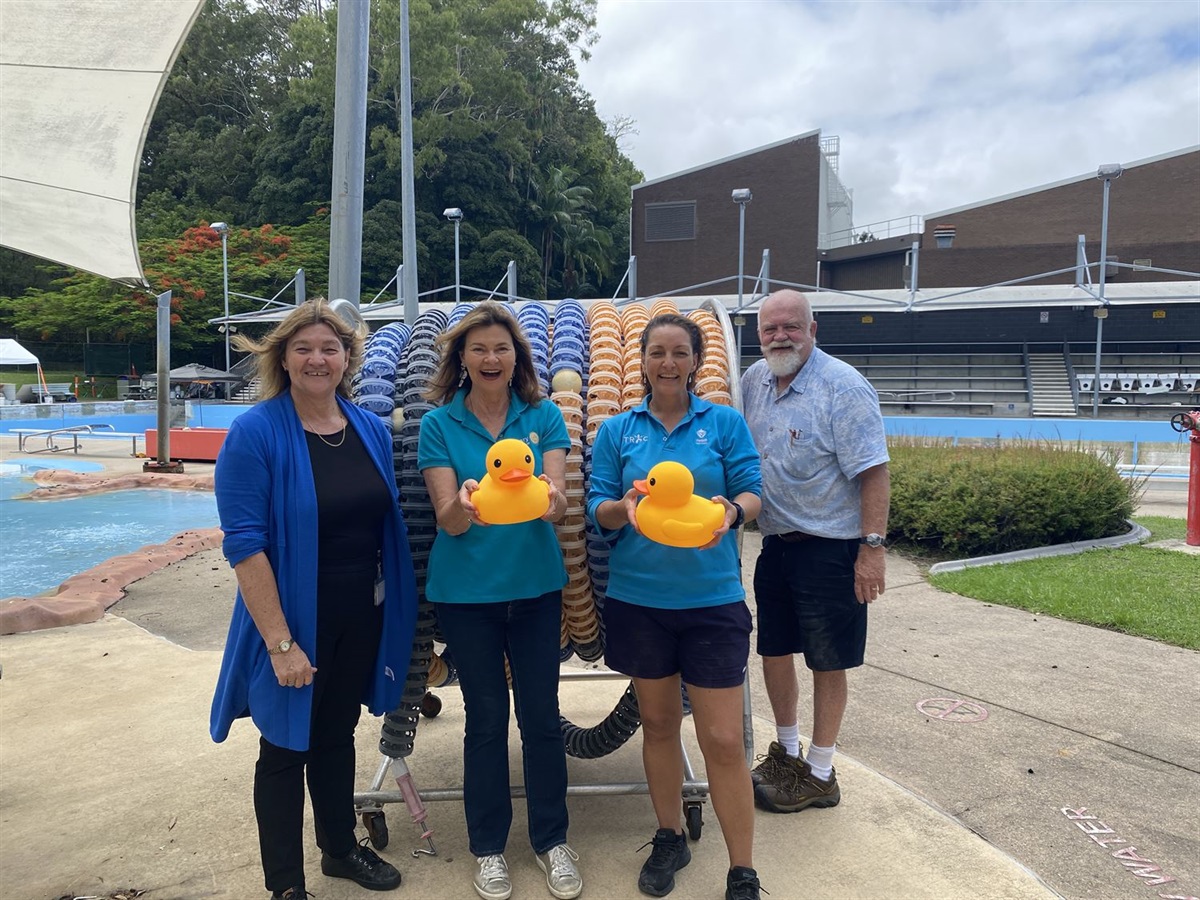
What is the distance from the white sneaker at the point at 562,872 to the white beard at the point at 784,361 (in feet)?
6.32

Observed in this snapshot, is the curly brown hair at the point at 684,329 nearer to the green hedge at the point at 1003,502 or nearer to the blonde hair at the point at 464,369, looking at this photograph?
the blonde hair at the point at 464,369

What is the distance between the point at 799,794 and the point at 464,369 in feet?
7.16

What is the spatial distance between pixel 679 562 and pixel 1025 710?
2843mm

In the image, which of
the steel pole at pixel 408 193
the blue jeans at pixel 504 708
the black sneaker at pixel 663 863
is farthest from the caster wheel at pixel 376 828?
the steel pole at pixel 408 193

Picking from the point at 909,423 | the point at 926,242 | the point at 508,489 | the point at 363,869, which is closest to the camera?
the point at 508,489

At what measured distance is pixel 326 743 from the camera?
113 inches

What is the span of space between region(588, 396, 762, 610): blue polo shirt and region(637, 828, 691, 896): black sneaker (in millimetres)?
888

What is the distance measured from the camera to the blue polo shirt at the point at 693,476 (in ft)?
9.00

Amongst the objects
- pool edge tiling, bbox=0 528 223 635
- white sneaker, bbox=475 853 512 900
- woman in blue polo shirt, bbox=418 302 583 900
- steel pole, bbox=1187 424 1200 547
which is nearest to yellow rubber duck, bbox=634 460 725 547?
woman in blue polo shirt, bbox=418 302 583 900

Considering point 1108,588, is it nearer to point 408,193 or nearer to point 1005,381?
point 408,193

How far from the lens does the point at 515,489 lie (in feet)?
8.32

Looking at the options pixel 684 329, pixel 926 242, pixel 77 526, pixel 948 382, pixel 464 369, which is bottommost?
pixel 77 526

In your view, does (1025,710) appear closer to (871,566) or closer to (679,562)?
(871,566)

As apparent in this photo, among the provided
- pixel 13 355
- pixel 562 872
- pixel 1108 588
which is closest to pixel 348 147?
pixel 562 872
